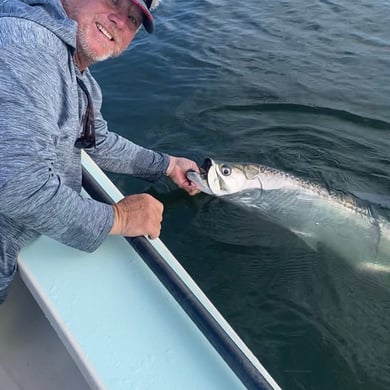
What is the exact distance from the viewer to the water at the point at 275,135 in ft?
10.4

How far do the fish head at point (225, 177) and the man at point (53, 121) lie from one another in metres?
1.31

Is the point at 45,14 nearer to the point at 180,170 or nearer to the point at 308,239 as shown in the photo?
the point at 180,170

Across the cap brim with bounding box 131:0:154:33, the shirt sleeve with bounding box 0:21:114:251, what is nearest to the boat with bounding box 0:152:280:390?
the shirt sleeve with bounding box 0:21:114:251

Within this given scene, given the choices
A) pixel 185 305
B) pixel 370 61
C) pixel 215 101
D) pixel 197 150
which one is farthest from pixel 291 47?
pixel 185 305

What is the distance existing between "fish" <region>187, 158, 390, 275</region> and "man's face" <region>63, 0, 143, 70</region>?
69.2 inches

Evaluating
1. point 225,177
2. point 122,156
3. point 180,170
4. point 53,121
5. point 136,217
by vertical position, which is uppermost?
point 53,121

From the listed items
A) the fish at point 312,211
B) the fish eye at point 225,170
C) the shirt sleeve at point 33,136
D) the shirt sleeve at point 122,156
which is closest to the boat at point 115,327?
the shirt sleeve at point 33,136

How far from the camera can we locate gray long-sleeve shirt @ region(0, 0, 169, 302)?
163cm

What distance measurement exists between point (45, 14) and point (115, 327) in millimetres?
1251

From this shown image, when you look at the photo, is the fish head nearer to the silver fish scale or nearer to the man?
the silver fish scale

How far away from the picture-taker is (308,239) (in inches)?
156

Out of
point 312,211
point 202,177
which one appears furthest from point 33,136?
point 312,211

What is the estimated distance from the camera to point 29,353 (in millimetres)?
2396

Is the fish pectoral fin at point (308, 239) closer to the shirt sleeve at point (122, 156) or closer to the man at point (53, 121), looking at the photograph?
the shirt sleeve at point (122, 156)
